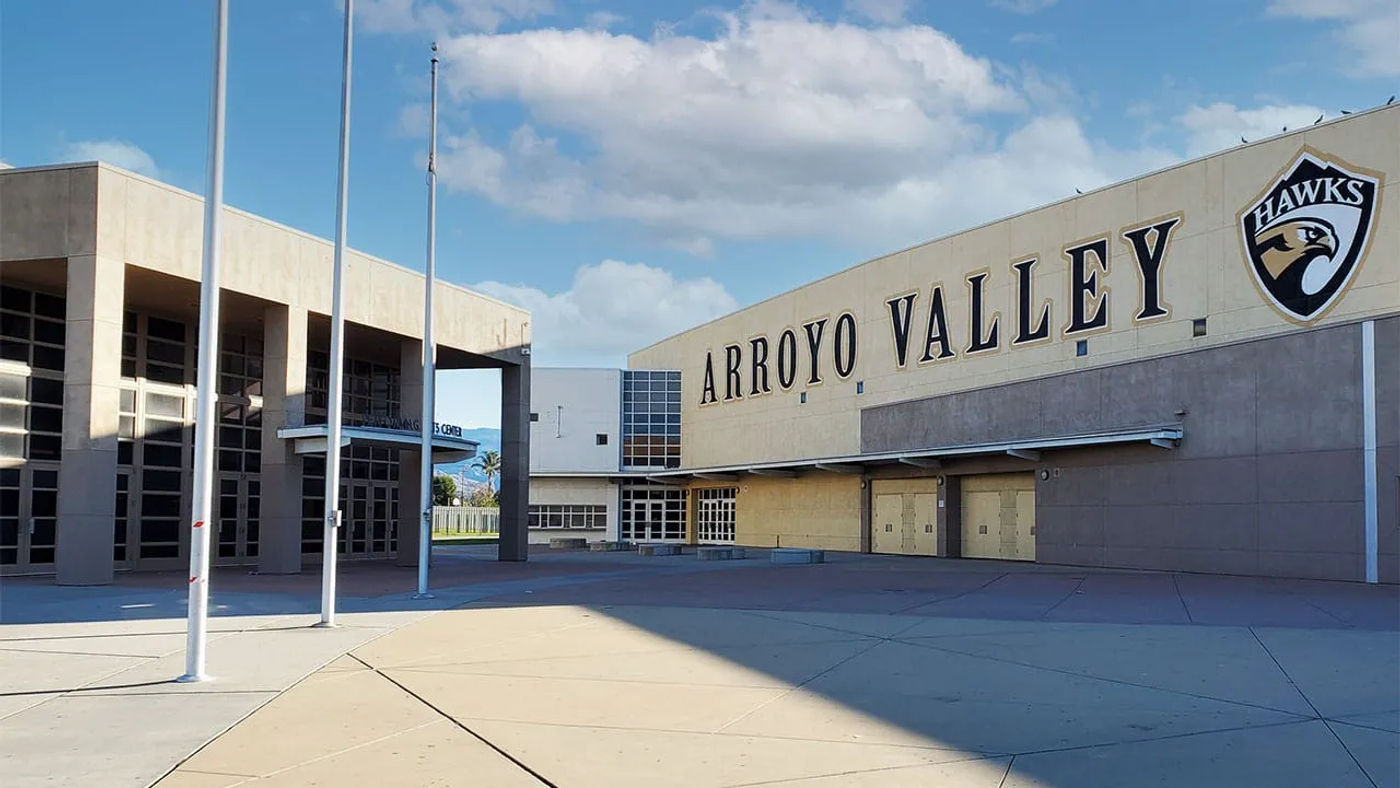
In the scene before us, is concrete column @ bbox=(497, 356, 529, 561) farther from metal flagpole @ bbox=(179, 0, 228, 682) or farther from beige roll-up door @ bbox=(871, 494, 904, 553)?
metal flagpole @ bbox=(179, 0, 228, 682)

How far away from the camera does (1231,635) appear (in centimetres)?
1498

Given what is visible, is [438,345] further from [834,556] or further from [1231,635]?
[1231,635]

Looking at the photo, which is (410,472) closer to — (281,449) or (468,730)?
(281,449)

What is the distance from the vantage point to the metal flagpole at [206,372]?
11.5m

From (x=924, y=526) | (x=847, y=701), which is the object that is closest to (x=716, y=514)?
(x=924, y=526)

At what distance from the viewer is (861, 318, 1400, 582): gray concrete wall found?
24.8 m

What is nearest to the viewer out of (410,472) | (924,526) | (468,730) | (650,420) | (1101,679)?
(468,730)

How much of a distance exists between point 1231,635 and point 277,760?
12312mm

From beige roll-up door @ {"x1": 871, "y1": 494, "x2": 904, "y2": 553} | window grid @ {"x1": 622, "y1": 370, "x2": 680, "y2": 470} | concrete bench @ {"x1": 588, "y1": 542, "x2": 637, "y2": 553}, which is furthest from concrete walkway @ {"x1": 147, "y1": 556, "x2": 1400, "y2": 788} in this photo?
window grid @ {"x1": 622, "y1": 370, "x2": 680, "y2": 470}

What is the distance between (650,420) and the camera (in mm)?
61500

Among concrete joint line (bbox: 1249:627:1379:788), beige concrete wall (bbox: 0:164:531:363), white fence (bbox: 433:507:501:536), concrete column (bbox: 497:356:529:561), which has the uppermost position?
beige concrete wall (bbox: 0:164:531:363)

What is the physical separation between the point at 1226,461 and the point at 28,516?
28.9 metres

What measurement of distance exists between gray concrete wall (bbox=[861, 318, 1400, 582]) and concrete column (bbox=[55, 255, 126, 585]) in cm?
2521

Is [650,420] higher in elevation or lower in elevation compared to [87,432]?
higher
